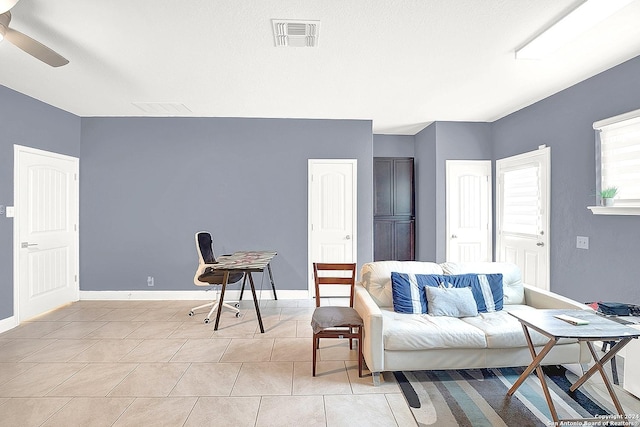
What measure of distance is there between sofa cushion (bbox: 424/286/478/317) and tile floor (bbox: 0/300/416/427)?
2.49 ft

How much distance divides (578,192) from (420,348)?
105 inches

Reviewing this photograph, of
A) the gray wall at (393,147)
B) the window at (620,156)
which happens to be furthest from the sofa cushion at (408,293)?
the gray wall at (393,147)

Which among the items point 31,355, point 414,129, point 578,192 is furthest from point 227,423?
point 414,129

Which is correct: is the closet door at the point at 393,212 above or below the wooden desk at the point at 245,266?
above

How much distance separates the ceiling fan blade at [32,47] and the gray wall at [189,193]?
2.71m

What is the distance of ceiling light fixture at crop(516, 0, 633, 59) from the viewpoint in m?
2.30

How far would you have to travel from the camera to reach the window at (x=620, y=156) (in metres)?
3.09

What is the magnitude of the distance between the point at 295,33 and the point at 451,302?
257 cm

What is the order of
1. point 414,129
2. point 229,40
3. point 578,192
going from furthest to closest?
point 414,129 < point 578,192 < point 229,40

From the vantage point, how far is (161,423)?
2.22 metres

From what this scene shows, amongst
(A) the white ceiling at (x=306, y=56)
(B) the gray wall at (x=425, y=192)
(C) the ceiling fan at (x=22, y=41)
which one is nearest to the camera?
(C) the ceiling fan at (x=22, y=41)

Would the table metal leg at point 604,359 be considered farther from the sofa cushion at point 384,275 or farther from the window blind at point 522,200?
the window blind at point 522,200

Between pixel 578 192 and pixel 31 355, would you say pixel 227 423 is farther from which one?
pixel 578 192

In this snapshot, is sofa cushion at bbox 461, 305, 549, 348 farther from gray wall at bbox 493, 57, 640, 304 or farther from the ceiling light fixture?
the ceiling light fixture
